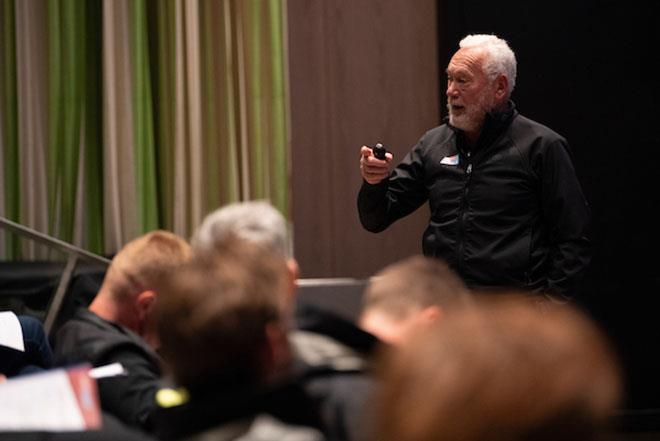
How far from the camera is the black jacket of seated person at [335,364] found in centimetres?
166

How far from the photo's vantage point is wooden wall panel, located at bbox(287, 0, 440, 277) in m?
5.30

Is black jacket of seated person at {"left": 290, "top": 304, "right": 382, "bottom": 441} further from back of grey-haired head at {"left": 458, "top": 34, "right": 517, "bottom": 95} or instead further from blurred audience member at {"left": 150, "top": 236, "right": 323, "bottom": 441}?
back of grey-haired head at {"left": 458, "top": 34, "right": 517, "bottom": 95}

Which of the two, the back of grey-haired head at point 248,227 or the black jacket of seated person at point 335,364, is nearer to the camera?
the black jacket of seated person at point 335,364

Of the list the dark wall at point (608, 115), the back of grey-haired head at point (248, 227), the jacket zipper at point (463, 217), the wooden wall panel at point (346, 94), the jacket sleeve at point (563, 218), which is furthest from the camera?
the wooden wall panel at point (346, 94)

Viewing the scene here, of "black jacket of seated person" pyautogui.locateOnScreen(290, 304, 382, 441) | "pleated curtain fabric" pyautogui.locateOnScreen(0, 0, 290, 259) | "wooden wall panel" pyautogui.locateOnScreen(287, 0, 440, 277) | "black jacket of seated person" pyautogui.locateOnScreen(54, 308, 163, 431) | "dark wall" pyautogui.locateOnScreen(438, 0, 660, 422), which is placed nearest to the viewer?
"black jacket of seated person" pyautogui.locateOnScreen(290, 304, 382, 441)

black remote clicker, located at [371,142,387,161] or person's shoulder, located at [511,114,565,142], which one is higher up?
person's shoulder, located at [511,114,565,142]

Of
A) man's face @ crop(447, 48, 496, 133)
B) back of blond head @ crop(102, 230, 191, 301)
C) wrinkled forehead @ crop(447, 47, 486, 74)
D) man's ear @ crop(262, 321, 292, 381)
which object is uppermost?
wrinkled forehead @ crop(447, 47, 486, 74)

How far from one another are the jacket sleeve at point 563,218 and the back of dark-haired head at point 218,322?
2.45 m

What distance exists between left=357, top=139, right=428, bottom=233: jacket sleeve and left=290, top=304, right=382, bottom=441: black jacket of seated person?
2.17 meters

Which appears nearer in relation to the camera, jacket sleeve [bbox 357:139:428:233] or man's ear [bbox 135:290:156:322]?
man's ear [bbox 135:290:156:322]

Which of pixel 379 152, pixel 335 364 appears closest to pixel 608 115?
pixel 379 152

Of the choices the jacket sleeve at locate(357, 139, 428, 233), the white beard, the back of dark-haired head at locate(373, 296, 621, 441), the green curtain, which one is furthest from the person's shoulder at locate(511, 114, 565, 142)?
the back of dark-haired head at locate(373, 296, 621, 441)

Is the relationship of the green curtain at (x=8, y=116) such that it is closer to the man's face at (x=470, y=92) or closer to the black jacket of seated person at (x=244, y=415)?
the man's face at (x=470, y=92)

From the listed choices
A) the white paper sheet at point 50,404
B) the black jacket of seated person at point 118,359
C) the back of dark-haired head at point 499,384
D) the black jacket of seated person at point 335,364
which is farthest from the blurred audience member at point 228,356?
the black jacket of seated person at point 118,359
